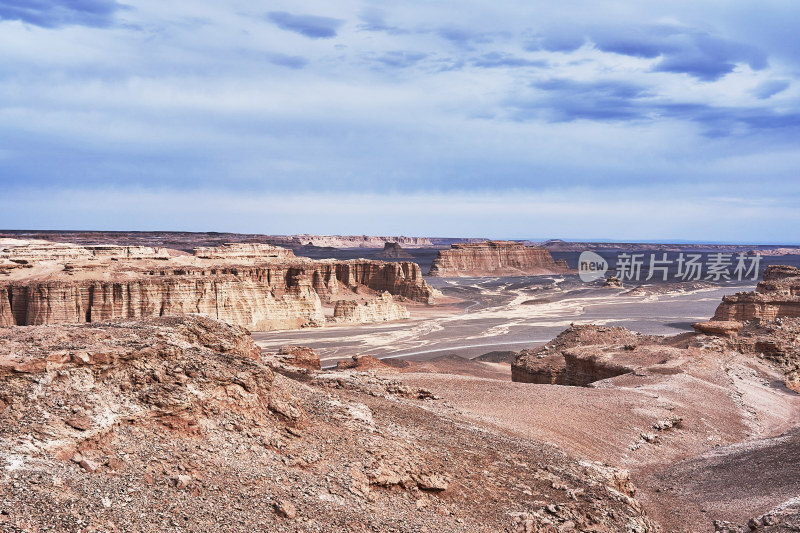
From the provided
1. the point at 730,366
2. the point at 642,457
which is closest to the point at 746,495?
the point at 642,457

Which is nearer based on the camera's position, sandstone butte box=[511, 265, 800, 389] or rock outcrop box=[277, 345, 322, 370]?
rock outcrop box=[277, 345, 322, 370]

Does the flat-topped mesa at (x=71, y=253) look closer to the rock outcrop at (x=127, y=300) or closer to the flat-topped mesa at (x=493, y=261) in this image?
the rock outcrop at (x=127, y=300)

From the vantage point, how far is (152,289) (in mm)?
48969

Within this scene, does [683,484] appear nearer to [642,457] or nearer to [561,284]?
[642,457]

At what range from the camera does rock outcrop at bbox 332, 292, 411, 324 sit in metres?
66.9

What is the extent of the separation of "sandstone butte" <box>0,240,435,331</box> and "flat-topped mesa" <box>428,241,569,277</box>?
7866 centimetres

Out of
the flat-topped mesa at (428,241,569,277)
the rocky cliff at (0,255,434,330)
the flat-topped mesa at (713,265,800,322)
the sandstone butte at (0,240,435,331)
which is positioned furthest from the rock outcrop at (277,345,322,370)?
the flat-topped mesa at (428,241,569,277)

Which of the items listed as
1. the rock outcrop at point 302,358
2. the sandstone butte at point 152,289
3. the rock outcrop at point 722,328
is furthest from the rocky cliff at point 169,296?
the rock outcrop at point 722,328

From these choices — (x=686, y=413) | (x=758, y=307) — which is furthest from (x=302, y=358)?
(x=758, y=307)

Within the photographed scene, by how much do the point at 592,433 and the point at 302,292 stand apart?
47529 millimetres

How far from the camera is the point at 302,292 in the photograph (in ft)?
210

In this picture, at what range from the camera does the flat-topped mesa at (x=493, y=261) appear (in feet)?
522

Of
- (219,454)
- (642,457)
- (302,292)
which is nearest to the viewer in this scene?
(219,454)

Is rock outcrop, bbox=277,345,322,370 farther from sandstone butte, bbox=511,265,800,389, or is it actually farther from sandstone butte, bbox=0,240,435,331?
sandstone butte, bbox=0,240,435,331
